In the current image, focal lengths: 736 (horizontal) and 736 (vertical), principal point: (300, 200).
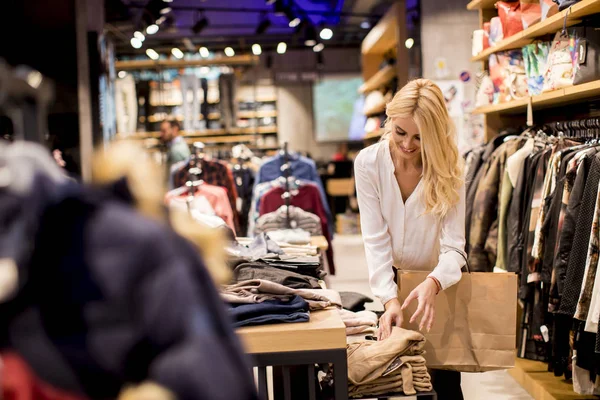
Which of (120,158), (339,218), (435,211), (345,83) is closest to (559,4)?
(435,211)

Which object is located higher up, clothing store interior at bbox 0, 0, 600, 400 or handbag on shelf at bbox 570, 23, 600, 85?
handbag on shelf at bbox 570, 23, 600, 85

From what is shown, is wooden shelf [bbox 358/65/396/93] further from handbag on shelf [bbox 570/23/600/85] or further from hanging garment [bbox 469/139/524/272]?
handbag on shelf [bbox 570/23/600/85]

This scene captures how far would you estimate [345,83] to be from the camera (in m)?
16.5

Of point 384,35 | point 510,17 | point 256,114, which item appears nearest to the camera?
point 510,17

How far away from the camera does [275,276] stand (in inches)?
99.3

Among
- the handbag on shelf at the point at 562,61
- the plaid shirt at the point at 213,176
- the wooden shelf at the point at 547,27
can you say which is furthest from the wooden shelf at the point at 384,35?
the handbag on shelf at the point at 562,61

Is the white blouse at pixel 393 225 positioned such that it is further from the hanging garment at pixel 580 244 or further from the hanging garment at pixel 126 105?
the hanging garment at pixel 126 105

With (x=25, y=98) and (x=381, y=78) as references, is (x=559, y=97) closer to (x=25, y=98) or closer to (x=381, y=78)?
(x=25, y=98)

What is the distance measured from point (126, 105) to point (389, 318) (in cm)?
1092

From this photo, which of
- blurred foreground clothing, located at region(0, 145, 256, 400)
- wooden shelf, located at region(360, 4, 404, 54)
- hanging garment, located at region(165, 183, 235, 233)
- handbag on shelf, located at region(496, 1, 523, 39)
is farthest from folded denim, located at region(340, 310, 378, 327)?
wooden shelf, located at region(360, 4, 404, 54)

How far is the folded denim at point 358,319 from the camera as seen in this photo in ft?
8.47

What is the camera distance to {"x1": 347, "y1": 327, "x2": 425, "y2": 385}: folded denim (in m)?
2.22

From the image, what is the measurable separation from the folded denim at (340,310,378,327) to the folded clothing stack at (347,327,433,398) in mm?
304

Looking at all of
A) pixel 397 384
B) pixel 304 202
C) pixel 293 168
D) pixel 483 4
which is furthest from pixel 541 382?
pixel 293 168
